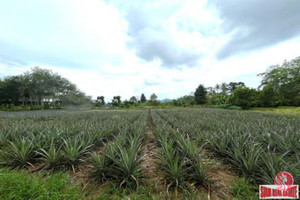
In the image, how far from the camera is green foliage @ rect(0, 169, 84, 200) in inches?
56.3

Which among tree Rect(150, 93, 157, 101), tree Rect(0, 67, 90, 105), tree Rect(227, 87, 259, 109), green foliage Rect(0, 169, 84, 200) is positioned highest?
tree Rect(0, 67, 90, 105)

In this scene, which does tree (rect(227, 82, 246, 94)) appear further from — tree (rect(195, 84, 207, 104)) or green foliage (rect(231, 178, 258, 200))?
green foliage (rect(231, 178, 258, 200))

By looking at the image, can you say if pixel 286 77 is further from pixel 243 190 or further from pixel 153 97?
pixel 153 97

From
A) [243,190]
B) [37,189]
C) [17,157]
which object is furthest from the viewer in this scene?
[17,157]

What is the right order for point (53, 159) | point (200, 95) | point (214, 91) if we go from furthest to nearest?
1. point (214, 91)
2. point (200, 95)
3. point (53, 159)

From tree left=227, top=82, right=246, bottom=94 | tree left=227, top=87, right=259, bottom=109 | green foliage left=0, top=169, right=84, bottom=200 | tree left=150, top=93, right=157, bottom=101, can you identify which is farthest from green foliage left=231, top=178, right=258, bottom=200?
tree left=227, top=82, right=246, bottom=94

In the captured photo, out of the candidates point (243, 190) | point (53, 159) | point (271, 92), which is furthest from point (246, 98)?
point (53, 159)

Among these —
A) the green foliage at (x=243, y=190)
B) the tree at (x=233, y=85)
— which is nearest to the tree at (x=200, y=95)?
the tree at (x=233, y=85)

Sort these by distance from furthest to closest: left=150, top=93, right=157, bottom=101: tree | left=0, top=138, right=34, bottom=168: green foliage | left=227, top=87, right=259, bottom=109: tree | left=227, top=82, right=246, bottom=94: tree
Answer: left=227, top=82, right=246, bottom=94: tree
left=150, top=93, right=157, bottom=101: tree
left=227, top=87, right=259, bottom=109: tree
left=0, top=138, right=34, bottom=168: green foliage

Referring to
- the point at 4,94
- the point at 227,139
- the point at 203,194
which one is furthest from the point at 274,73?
the point at 4,94

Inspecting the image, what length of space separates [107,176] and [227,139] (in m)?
2.84

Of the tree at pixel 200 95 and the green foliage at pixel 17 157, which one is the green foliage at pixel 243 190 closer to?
the green foliage at pixel 17 157

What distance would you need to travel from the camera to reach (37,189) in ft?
5.04

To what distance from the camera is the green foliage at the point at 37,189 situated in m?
1.43
